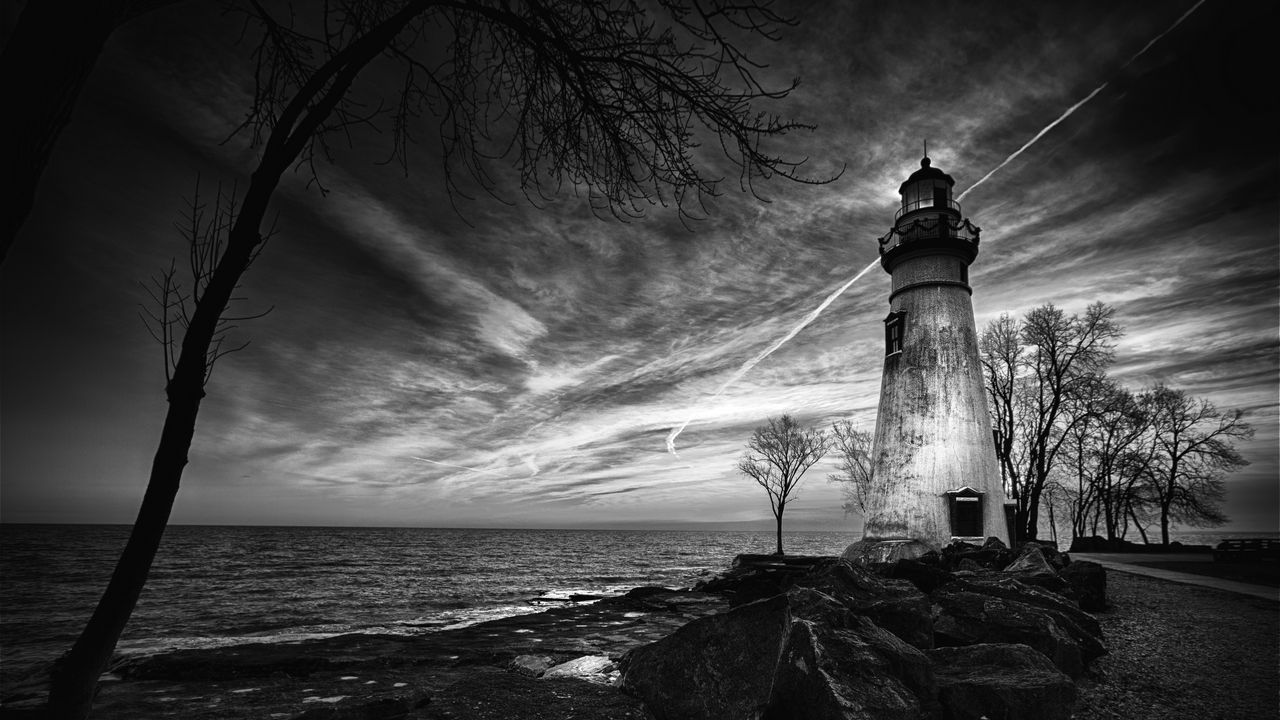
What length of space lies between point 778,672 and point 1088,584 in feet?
37.7

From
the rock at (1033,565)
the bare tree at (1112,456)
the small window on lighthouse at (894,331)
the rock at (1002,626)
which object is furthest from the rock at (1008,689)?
the bare tree at (1112,456)

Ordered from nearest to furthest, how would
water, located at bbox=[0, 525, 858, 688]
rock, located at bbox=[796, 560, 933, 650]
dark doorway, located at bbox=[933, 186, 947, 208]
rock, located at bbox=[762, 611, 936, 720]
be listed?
rock, located at bbox=[762, 611, 936, 720] < rock, located at bbox=[796, 560, 933, 650] < water, located at bbox=[0, 525, 858, 688] < dark doorway, located at bbox=[933, 186, 947, 208]

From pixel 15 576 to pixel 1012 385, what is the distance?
2157 inches

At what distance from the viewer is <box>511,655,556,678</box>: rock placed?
8148mm

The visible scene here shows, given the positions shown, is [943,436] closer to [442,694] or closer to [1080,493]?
[442,694]

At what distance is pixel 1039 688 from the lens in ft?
16.5

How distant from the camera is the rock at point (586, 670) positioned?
24.9 feet

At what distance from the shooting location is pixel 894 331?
65.4ft

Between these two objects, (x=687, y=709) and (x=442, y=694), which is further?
(x=442, y=694)

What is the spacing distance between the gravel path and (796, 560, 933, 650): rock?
1687mm

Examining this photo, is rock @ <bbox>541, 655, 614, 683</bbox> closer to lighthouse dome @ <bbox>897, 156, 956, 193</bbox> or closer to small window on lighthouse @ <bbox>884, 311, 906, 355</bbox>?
small window on lighthouse @ <bbox>884, 311, 906, 355</bbox>

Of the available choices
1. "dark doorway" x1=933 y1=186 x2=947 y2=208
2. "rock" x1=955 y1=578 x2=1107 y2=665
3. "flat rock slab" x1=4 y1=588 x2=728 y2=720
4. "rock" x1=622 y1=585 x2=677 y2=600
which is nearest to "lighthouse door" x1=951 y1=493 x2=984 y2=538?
"rock" x1=955 y1=578 x2=1107 y2=665

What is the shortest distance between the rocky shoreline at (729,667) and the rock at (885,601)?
25mm

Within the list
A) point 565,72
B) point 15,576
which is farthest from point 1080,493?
point 15,576
